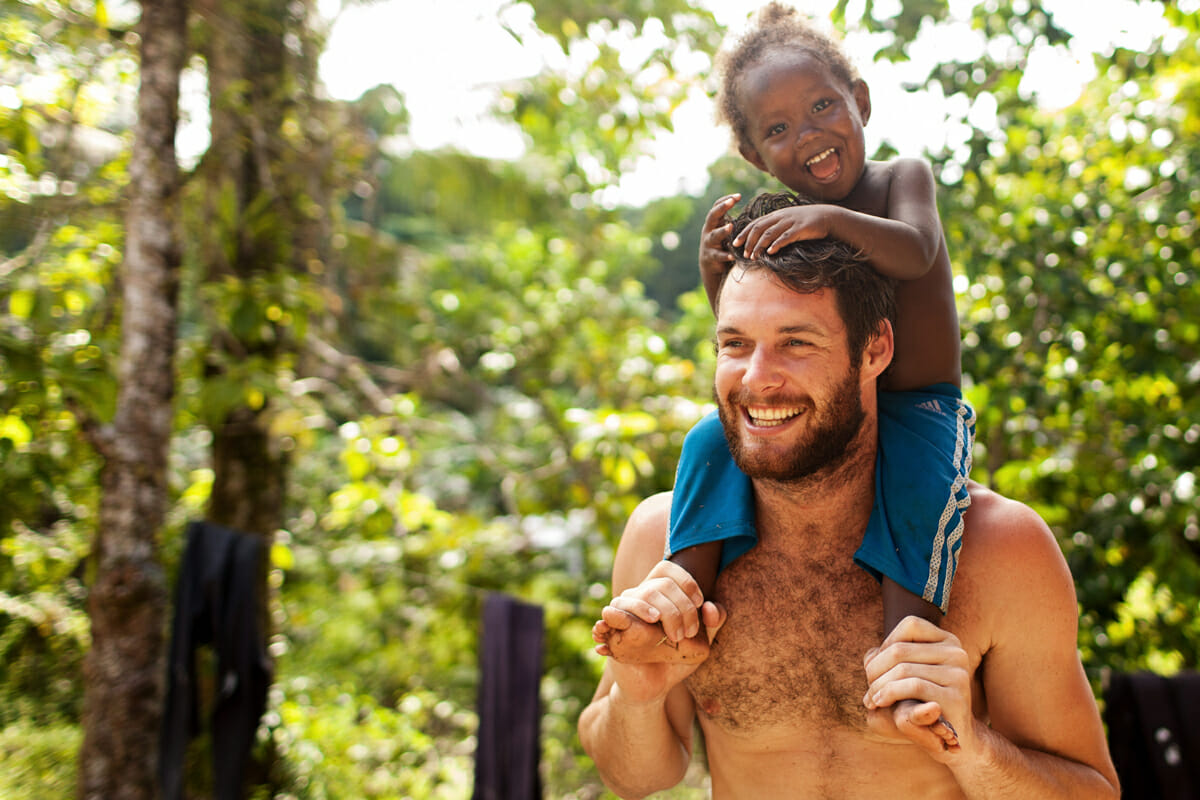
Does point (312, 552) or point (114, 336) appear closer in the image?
point (114, 336)

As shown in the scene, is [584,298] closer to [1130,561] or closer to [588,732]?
[1130,561]

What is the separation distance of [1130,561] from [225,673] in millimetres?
3394

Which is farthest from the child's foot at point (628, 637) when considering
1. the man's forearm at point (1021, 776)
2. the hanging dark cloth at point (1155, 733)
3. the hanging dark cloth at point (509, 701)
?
the hanging dark cloth at point (509, 701)

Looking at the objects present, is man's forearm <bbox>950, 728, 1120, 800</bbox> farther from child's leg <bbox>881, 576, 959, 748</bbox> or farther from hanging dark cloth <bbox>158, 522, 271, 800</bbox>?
hanging dark cloth <bbox>158, 522, 271, 800</bbox>

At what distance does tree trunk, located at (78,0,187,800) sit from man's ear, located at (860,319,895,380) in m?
2.47


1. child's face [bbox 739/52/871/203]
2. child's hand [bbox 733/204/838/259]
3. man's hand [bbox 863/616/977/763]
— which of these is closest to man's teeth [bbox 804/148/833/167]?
child's face [bbox 739/52/871/203]

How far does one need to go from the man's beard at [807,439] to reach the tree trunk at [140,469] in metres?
2.28

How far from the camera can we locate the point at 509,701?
3145 millimetres

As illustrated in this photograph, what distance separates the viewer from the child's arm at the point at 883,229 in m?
1.19

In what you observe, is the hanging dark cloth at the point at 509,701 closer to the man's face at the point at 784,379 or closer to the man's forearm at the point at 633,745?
the man's forearm at the point at 633,745

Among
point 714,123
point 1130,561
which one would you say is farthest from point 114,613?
point 1130,561

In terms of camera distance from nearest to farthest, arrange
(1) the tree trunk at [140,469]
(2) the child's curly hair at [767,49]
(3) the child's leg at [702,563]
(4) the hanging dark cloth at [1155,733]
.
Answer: (3) the child's leg at [702,563]
(2) the child's curly hair at [767,49]
(4) the hanging dark cloth at [1155,733]
(1) the tree trunk at [140,469]

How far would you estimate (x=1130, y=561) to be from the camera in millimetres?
2576

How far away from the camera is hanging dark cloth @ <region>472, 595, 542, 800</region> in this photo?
122 inches
